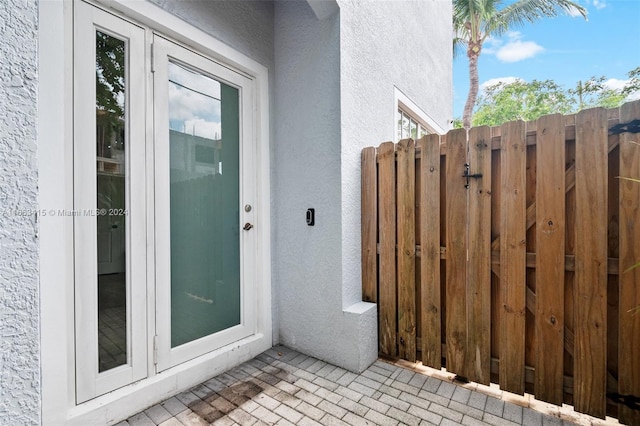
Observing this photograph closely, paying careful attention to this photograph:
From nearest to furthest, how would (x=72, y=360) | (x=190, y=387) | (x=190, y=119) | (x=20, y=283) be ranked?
1. (x=20, y=283)
2. (x=72, y=360)
3. (x=190, y=387)
4. (x=190, y=119)

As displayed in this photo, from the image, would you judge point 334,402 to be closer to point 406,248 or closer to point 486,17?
point 406,248

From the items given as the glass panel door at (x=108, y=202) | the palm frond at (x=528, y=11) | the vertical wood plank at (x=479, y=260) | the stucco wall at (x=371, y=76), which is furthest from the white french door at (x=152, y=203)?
the palm frond at (x=528, y=11)

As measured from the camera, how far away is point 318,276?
3182 mm

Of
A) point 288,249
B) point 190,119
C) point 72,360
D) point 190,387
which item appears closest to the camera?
point 72,360

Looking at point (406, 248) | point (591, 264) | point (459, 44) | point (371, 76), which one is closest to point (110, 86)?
point (371, 76)

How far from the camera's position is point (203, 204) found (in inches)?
113

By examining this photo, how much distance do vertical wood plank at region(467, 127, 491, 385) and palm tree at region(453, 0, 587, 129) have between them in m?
11.2

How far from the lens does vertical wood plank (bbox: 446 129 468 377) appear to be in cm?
267

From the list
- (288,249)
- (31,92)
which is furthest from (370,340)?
(31,92)

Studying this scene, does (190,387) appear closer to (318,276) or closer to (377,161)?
(318,276)

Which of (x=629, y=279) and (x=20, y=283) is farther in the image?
(x=629, y=279)

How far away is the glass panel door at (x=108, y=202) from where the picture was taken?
207 cm

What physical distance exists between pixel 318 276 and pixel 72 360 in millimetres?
2110

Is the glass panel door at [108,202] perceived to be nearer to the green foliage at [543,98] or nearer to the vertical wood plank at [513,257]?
the vertical wood plank at [513,257]
